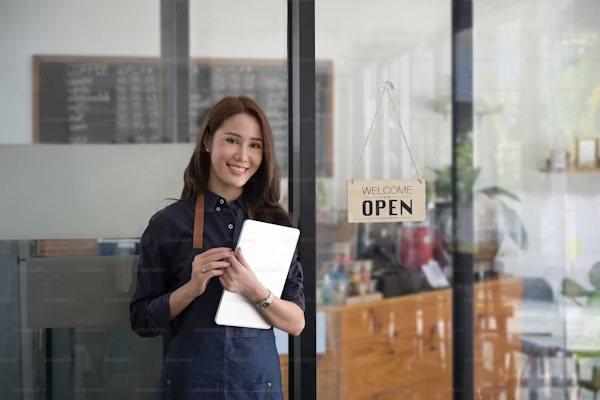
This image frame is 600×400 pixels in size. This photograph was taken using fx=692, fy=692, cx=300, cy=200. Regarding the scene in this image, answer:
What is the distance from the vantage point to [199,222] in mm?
1728

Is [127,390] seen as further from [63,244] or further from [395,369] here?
[395,369]

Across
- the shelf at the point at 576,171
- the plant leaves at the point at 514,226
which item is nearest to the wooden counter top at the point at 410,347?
the plant leaves at the point at 514,226

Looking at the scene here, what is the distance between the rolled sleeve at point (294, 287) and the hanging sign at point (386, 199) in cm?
26

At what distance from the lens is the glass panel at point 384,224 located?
1.94m

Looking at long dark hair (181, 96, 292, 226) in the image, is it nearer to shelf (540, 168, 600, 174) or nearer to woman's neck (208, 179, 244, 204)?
woman's neck (208, 179, 244, 204)

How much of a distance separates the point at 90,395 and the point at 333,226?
2.64 ft

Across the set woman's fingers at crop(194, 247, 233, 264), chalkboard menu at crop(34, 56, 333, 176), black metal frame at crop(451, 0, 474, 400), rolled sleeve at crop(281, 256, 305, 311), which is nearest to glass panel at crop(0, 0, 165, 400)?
chalkboard menu at crop(34, 56, 333, 176)

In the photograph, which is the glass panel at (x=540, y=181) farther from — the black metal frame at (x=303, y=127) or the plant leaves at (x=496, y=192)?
the black metal frame at (x=303, y=127)

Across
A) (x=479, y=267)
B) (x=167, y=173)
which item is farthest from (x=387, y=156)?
(x=167, y=173)

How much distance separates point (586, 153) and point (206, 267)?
3.95 ft

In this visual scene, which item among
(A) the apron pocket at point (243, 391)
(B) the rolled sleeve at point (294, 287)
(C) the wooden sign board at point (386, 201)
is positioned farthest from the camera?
(C) the wooden sign board at point (386, 201)

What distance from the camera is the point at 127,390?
1.87m

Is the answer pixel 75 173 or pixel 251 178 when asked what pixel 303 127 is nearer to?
pixel 251 178

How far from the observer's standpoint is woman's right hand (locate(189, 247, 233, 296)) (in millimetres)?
1627
